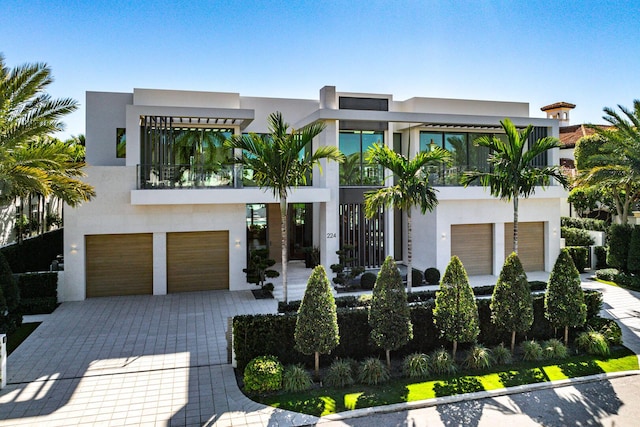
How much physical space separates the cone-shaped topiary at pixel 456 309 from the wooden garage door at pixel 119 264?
39.2ft

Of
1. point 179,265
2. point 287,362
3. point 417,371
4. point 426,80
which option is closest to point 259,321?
point 287,362

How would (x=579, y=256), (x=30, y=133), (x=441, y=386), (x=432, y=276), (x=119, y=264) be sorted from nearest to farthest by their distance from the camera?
1. (x=441, y=386)
2. (x=30, y=133)
3. (x=119, y=264)
4. (x=432, y=276)
5. (x=579, y=256)

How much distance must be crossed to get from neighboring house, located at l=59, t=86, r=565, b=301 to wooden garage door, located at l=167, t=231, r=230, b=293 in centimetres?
4

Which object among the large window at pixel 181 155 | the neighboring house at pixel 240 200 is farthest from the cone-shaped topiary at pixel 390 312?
the large window at pixel 181 155

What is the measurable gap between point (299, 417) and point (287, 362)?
2.26m

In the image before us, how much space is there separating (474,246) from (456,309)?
11159 millimetres

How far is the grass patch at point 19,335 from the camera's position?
41.4 feet

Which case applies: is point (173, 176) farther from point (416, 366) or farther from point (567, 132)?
point (567, 132)

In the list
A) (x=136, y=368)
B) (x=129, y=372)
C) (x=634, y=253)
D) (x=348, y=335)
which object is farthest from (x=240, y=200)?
(x=634, y=253)

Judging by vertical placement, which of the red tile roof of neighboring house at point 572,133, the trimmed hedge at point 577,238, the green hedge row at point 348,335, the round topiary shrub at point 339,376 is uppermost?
the red tile roof of neighboring house at point 572,133

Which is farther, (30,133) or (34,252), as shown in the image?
(34,252)

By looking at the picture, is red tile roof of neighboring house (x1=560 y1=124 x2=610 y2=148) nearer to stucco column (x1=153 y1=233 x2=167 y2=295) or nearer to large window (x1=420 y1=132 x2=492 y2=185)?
large window (x1=420 y1=132 x2=492 y2=185)

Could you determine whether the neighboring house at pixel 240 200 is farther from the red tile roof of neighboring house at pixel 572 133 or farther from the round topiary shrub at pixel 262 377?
the red tile roof of neighboring house at pixel 572 133

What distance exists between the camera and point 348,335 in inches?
458
